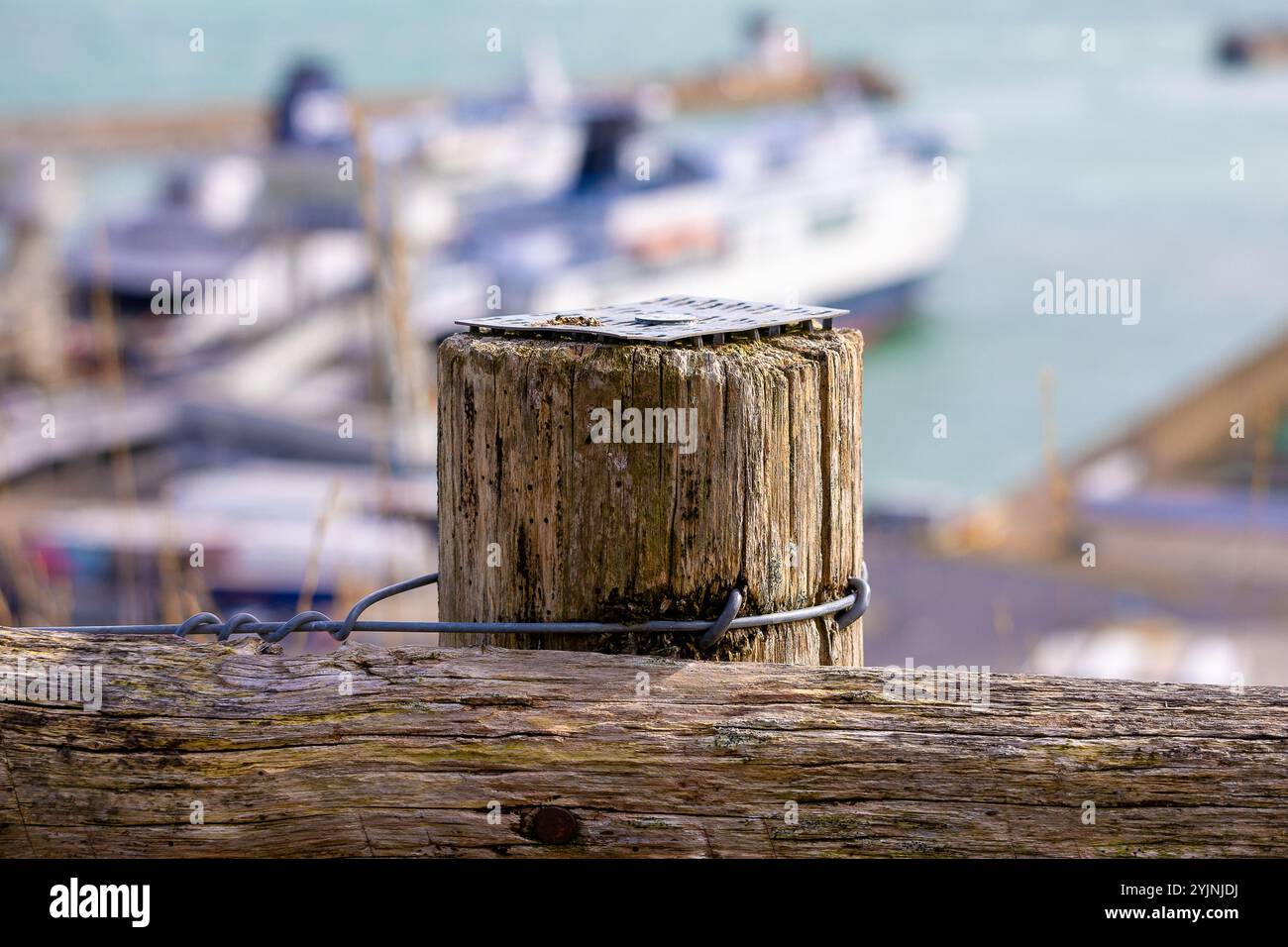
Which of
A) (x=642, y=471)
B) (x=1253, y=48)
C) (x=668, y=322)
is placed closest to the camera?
(x=642, y=471)

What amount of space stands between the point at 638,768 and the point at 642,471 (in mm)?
302

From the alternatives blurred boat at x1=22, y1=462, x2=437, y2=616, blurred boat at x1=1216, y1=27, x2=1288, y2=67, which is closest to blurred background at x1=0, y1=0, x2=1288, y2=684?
blurred boat at x1=22, y1=462, x2=437, y2=616

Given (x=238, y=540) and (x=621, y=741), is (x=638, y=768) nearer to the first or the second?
(x=621, y=741)

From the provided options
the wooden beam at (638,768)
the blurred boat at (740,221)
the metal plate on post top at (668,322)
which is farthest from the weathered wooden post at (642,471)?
the blurred boat at (740,221)

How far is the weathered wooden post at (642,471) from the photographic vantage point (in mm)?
1431

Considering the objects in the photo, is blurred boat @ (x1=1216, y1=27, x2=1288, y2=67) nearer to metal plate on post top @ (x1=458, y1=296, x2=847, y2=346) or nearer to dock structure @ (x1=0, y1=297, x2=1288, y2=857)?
metal plate on post top @ (x1=458, y1=296, x2=847, y2=346)

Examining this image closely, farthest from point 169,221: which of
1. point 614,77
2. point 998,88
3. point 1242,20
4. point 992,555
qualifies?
point 1242,20

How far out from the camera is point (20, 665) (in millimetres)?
1366

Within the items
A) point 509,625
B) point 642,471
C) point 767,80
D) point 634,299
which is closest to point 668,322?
point 642,471

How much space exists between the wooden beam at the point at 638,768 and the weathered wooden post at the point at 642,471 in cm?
14

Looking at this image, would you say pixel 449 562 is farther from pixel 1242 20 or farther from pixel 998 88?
pixel 1242 20

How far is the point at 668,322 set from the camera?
5.06 ft

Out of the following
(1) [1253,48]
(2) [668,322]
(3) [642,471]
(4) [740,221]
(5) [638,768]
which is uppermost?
(1) [1253,48]

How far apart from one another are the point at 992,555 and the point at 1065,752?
34.6 feet
